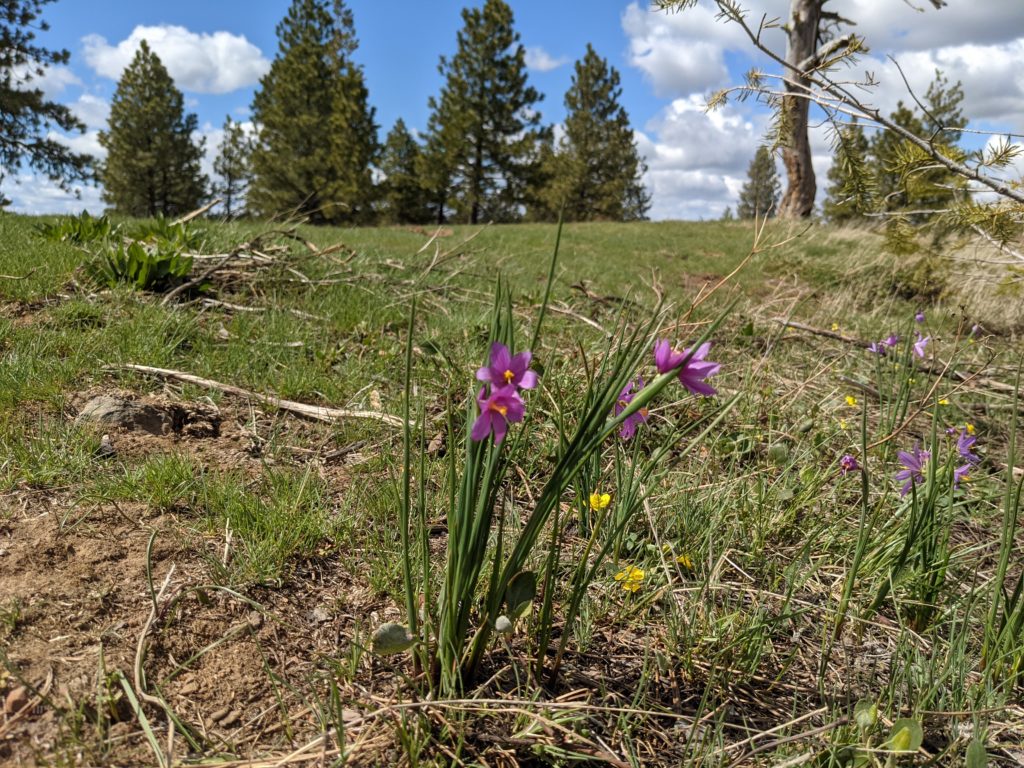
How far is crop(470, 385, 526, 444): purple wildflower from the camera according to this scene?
93 cm

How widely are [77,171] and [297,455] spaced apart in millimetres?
23473

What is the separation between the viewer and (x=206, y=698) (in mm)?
1194

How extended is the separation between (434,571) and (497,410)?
2.50ft

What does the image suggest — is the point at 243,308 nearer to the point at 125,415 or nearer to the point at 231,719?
the point at 125,415

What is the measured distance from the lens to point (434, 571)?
157 centimetres

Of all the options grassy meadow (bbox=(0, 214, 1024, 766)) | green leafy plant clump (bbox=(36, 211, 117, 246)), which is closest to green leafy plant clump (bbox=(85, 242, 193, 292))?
grassy meadow (bbox=(0, 214, 1024, 766))

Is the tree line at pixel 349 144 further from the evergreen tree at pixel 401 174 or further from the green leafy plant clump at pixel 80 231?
the green leafy plant clump at pixel 80 231

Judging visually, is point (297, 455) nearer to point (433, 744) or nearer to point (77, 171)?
point (433, 744)

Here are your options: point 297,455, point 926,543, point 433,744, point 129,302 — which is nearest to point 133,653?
point 433,744

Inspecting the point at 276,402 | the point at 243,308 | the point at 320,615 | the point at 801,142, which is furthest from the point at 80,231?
the point at 801,142

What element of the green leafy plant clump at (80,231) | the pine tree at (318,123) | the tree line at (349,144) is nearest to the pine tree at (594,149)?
the tree line at (349,144)

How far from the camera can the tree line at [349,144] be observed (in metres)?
27.2

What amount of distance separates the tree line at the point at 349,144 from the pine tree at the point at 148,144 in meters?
0.04

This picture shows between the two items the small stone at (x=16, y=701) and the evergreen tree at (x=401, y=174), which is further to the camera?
the evergreen tree at (x=401, y=174)
